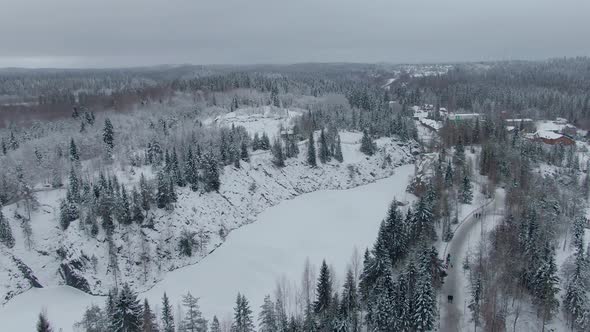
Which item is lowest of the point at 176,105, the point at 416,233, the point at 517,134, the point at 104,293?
the point at 104,293

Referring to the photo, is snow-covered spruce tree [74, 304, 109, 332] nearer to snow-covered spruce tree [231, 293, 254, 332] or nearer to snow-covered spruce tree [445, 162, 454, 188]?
snow-covered spruce tree [231, 293, 254, 332]

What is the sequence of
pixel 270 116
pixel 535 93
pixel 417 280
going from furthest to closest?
pixel 535 93
pixel 270 116
pixel 417 280

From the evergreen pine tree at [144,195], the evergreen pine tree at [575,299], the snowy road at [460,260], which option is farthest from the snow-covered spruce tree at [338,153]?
the evergreen pine tree at [575,299]

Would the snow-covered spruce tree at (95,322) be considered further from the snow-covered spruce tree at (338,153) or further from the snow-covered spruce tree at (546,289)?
the snow-covered spruce tree at (338,153)

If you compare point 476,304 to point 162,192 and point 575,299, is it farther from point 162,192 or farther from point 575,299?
point 162,192

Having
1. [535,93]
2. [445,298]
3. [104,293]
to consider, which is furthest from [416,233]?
[535,93]

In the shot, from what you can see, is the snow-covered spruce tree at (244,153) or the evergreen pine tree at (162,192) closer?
the evergreen pine tree at (162,192)

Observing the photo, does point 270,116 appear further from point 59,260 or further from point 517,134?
point 59,260
